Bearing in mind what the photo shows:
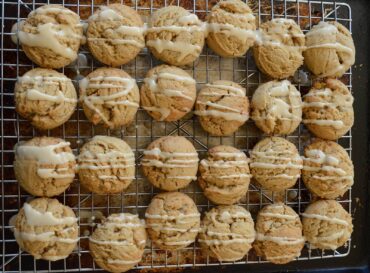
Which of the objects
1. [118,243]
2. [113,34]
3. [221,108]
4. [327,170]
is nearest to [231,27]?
[221,108]

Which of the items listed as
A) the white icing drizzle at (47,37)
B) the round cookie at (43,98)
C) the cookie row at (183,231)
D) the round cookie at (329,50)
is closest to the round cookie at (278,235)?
the cookie row at (183,231)

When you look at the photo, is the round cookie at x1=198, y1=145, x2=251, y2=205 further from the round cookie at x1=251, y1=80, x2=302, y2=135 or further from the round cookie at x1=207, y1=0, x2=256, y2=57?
the round cookie at x1=207, y1=0, x2=256, y2=57

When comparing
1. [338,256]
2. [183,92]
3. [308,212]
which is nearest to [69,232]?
[183,92]

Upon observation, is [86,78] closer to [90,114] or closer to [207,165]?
[90,114]

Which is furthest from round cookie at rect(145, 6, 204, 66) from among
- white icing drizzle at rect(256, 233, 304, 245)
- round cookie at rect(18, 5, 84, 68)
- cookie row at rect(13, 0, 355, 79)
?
white icing drizzle at rect(256, 233, 304, 245)

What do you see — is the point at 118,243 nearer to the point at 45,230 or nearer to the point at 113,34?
the point at 45,230
